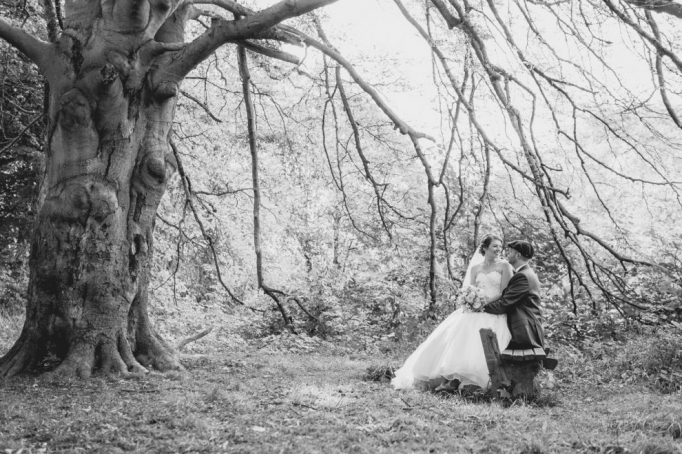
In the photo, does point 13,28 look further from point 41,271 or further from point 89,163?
point 41,271

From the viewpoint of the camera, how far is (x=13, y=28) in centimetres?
574

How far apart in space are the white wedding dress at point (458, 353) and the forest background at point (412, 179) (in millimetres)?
505

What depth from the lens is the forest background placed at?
602 cm

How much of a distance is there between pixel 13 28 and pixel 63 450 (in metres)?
4.65

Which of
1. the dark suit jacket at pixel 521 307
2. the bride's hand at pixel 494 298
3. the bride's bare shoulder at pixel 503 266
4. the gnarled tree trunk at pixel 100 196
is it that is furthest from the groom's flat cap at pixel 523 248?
the gnarled tree trunk at pixel 100 196

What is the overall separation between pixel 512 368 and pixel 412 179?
367 inches

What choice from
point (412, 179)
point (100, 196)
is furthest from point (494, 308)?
point (412, 179)

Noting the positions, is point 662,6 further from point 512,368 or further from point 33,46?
point 33,46

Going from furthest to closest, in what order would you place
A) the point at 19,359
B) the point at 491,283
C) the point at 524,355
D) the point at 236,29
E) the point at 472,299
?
the point at 491,283 → the point at 472,299 → the point at 524,355 → the point at 236,29 → the point at 19,359

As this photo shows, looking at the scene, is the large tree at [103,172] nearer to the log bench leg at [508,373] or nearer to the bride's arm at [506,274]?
the log bench leg at [508,373]

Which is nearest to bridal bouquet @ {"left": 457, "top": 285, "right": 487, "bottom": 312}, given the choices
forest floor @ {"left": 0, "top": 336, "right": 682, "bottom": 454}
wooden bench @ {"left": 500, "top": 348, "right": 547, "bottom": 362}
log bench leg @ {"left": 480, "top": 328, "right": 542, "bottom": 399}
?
log bench leg @ {"left": 480, "top": 328, "right": 542, "bottom": 399}

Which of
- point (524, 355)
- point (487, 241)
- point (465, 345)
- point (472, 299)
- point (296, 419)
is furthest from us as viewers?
point (487, 241)

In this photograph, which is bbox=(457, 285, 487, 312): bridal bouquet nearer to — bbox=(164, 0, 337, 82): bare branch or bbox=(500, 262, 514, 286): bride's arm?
bbox=(500, 262, 514, 286): bride's arm

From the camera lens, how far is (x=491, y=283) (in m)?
6.85
